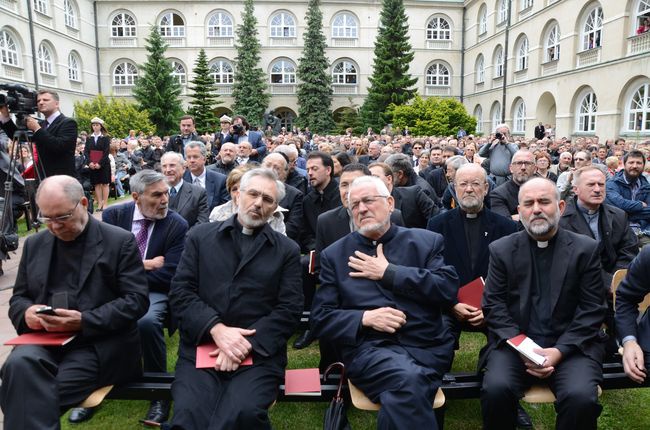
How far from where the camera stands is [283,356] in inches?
128

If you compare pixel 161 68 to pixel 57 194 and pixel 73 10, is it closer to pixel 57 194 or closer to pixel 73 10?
pixel 73 10

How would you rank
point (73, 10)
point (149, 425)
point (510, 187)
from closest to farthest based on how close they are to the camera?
point (149, 425) < point (510, 187) < point (73, 10)

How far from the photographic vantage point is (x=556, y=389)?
9.83 feet

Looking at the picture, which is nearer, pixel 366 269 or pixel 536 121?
pixel 366 269

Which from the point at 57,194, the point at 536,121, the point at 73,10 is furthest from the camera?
A: the point at 73,10

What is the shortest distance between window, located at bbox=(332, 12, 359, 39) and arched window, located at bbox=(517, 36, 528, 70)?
45.5 feet

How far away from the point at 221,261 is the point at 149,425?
144 cm

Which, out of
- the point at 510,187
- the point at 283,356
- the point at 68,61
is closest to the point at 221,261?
the point at 283,356

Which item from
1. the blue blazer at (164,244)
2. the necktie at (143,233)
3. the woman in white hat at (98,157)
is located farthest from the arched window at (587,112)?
the necktie at (143,233)

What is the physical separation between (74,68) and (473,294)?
39.0 meters

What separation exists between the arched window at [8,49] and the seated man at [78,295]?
30.0m

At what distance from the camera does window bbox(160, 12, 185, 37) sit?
128 ft

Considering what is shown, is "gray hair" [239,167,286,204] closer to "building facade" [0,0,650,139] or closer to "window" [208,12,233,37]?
"building facade" [0,0,650,139]

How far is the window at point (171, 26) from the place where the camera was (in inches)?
1533
